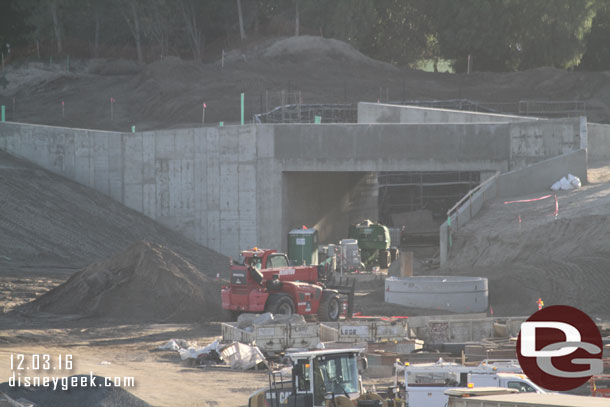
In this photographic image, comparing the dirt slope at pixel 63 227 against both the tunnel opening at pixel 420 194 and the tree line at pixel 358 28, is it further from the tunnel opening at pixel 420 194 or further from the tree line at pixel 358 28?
the tree line at pixel 358 28

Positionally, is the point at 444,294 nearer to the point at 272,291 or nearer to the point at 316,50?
the point at 272,291

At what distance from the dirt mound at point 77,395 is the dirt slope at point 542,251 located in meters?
16.1

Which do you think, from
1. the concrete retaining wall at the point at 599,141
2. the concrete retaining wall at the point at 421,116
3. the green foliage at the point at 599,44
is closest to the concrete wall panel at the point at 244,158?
the concrete retaining wall at the point at 421,116

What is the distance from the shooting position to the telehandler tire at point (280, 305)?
82.0ft

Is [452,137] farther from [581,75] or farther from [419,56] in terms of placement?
[419,56]

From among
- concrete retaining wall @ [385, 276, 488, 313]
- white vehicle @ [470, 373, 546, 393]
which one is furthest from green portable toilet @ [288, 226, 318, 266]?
white vehicle @ [470, 373, 546, 393]

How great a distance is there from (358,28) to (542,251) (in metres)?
52.0

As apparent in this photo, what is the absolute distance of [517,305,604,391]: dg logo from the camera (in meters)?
16.8

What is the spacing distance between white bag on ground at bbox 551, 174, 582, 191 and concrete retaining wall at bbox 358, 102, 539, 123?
4453mm

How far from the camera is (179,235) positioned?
138ft

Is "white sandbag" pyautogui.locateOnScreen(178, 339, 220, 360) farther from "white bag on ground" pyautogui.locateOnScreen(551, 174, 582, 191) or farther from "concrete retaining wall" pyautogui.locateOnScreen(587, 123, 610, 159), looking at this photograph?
"concrete retaining wall" pyautogui.locateOnScreen(587, 123, 610, 159)

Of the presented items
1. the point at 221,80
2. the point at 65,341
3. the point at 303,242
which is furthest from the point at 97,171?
the point at 221,80

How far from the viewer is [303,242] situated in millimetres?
36500

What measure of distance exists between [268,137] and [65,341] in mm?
19656
